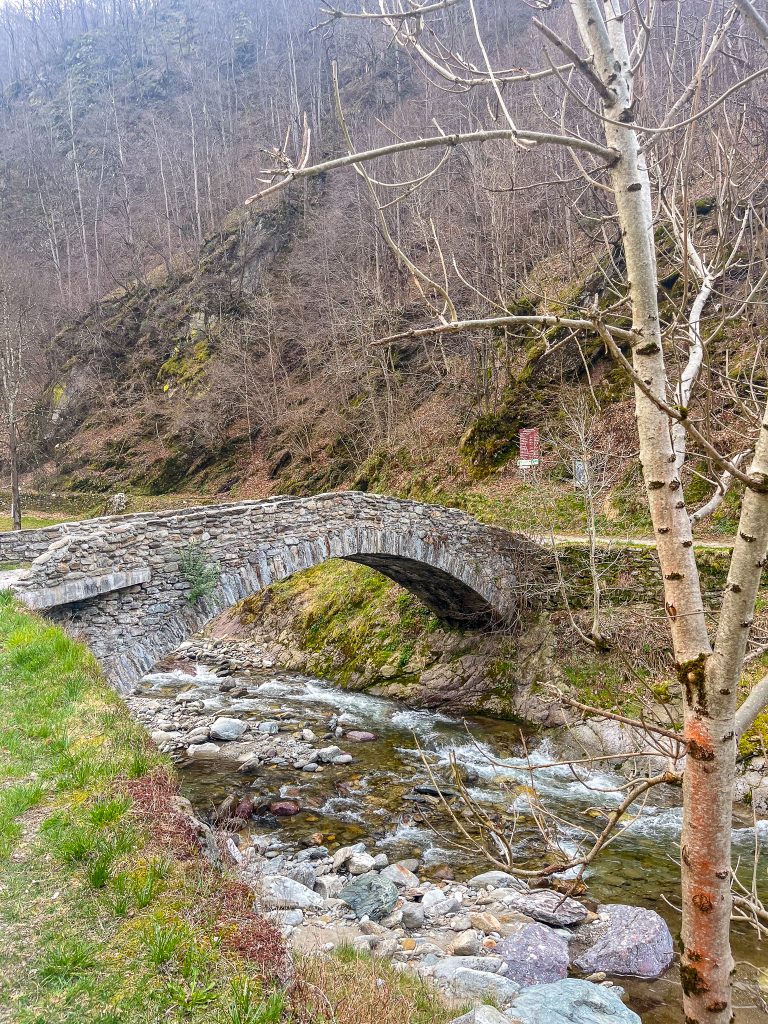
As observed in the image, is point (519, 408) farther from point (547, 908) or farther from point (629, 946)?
point (629, 946)

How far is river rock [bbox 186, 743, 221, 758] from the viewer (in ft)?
39.2

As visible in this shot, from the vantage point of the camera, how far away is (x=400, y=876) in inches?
310

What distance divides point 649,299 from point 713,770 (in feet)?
4.75

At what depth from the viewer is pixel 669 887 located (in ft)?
25.6

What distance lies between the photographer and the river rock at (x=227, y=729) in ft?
42.0

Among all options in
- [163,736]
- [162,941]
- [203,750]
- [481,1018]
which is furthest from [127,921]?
[163,736]

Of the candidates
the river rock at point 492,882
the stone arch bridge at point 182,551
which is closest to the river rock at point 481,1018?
the river rock at point 492,882

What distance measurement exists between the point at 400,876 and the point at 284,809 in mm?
2595

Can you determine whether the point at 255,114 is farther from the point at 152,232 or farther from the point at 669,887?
the point at 669,887

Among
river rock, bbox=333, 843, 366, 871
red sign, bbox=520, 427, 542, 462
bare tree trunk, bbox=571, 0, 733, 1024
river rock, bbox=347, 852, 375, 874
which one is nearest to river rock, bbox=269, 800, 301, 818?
river rock, bbox=333, 843, 366, 871

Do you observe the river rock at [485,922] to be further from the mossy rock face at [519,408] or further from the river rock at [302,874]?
the mossy rock face at [519,408]

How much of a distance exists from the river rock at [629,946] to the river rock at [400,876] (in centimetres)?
191

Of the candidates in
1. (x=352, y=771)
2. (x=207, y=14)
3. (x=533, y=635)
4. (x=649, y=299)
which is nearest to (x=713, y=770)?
(x=649, y=299)

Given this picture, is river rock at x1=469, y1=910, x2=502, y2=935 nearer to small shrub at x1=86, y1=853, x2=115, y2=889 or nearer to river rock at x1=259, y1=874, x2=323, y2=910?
river rock at x1=259, y1=874, x2=323, y2=910
